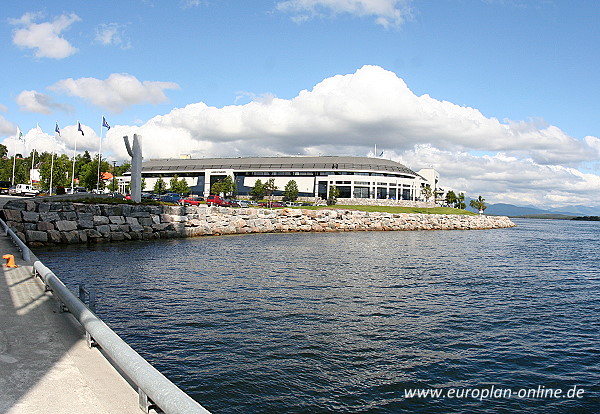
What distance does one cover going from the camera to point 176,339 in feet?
35.3

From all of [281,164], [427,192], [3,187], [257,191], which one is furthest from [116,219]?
[427,192]

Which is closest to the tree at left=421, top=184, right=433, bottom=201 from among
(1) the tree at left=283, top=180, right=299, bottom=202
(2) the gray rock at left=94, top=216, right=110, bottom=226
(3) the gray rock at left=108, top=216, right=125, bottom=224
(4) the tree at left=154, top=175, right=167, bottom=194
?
(1) the tree at left=283, top=180, right=299, bottom=202

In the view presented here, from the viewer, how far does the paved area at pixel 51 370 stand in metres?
5.25

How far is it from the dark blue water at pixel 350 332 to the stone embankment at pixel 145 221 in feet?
24.6

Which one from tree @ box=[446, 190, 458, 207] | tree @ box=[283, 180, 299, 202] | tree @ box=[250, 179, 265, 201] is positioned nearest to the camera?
tree @ box=[283, 180, 299, 202]

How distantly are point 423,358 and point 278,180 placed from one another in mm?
133194

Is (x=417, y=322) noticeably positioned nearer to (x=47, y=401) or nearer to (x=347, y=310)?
(x=347, y=310)

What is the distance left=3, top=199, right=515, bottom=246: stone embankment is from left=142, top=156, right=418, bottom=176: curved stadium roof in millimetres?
78428

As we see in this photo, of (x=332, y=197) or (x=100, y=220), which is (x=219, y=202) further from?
(x=332, y=197)

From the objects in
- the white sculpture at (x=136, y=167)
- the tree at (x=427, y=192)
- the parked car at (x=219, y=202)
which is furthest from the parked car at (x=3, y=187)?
the tree at (x=427, y=192)

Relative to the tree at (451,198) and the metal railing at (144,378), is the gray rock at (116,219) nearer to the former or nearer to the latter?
the metal railing at (144,378)

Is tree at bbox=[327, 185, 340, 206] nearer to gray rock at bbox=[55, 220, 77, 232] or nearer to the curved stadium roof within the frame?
the curved stadium roof

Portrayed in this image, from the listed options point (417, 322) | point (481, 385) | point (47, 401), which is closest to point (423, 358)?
point (481, 385)

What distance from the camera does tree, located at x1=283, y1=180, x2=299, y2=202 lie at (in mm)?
127562
